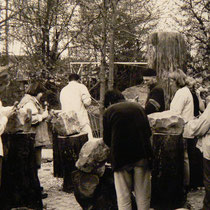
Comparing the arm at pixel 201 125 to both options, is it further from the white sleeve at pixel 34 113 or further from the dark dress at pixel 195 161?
the white sleeve at pixel 34 113

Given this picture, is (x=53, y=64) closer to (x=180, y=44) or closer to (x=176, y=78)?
(x=180, y=44)

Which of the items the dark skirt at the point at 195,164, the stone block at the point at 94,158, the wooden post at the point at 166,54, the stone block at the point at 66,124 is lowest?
the dark skirt at the point at 195,164

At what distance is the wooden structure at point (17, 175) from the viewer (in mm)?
5348

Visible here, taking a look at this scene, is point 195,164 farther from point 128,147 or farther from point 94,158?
point 128,147

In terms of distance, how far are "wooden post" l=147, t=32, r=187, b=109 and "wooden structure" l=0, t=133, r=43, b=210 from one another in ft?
14.5

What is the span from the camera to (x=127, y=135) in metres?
4.30

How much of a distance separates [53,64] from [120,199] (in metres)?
10.8

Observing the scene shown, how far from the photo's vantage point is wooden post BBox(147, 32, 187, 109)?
349 inches

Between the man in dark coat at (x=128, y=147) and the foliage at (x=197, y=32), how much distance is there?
7736mm

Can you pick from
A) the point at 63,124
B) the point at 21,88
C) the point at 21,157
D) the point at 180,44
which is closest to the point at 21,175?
the point at 21,157

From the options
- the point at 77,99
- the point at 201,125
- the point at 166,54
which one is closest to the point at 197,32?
the point at 166,54

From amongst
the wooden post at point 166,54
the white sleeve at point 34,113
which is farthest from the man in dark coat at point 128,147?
the wooden post at point 166,54

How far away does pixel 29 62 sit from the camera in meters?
13.9

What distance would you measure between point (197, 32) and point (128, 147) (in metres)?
9.24
